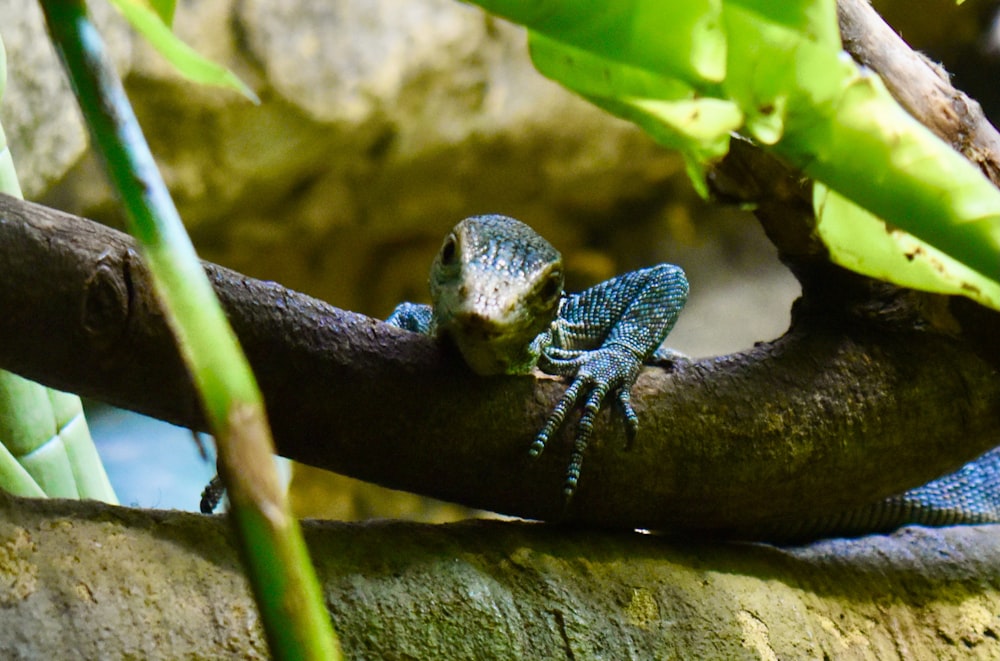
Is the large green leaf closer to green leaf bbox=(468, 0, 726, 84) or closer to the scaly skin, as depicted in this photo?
green leaf bbox=(468, 0, 726, 84)

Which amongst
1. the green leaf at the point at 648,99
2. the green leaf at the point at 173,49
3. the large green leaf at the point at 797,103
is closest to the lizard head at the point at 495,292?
the green leaf at the point at 648,99

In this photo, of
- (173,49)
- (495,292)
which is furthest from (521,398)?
(173,49)

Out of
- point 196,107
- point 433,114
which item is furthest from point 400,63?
point 196,107

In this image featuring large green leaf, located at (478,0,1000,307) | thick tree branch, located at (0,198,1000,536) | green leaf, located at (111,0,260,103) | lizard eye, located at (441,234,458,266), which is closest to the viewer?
green leaf, located at (111,0,260,103)

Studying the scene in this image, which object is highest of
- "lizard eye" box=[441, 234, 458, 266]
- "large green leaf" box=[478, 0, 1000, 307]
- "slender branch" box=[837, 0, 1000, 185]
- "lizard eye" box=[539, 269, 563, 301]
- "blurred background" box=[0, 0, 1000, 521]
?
"blurred background" box=[0, 0, 1000, 521]

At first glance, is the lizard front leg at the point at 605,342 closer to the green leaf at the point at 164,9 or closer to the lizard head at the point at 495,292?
the lizard head at the point at 495,292

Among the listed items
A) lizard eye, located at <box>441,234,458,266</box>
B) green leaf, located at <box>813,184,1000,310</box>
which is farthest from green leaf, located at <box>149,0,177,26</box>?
lizard eye, located at <box>441,234,458,266</box>

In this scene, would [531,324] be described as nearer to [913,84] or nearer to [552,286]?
[552,286]
